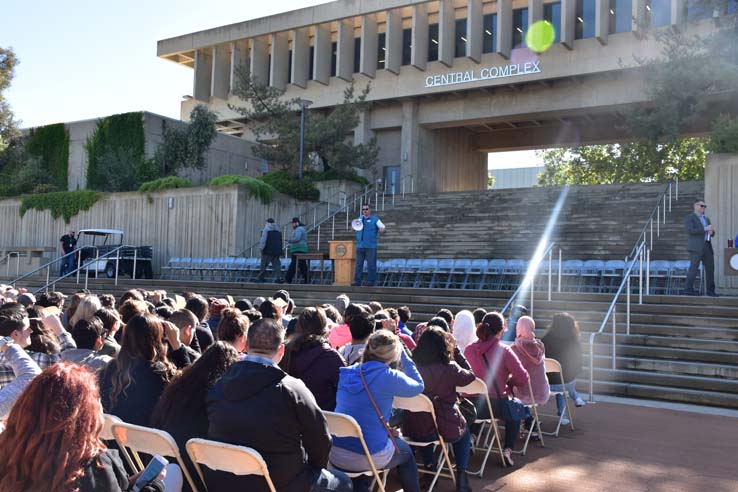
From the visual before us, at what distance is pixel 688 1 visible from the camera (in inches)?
891

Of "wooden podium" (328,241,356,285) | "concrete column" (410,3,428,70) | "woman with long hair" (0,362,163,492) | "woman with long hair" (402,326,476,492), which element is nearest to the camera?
"woman with long hair" (0,362,163,492)

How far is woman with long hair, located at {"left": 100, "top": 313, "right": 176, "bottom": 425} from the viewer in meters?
4.09

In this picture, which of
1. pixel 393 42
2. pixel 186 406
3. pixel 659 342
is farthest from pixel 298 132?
pixel 186 406

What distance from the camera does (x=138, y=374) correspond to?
4160 mm

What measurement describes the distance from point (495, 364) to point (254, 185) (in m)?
17.1

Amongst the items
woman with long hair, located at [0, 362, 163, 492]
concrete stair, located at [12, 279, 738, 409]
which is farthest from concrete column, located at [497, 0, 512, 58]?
woman with long hair, located at [0, 362, 163, 492]

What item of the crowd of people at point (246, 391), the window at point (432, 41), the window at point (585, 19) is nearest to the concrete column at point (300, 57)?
the window at point (432, 41)

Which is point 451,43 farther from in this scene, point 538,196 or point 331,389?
point 331,389

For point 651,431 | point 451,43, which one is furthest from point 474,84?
point 651,431

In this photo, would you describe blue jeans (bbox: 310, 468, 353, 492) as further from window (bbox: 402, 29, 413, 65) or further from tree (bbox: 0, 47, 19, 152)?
window (bbox: 402, 29, 413, 65)

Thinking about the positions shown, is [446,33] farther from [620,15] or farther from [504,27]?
[620,15]

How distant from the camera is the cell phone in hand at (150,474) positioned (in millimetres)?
2725

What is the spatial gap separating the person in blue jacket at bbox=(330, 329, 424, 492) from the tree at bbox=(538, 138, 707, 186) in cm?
3443

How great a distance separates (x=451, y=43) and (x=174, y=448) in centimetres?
2805
